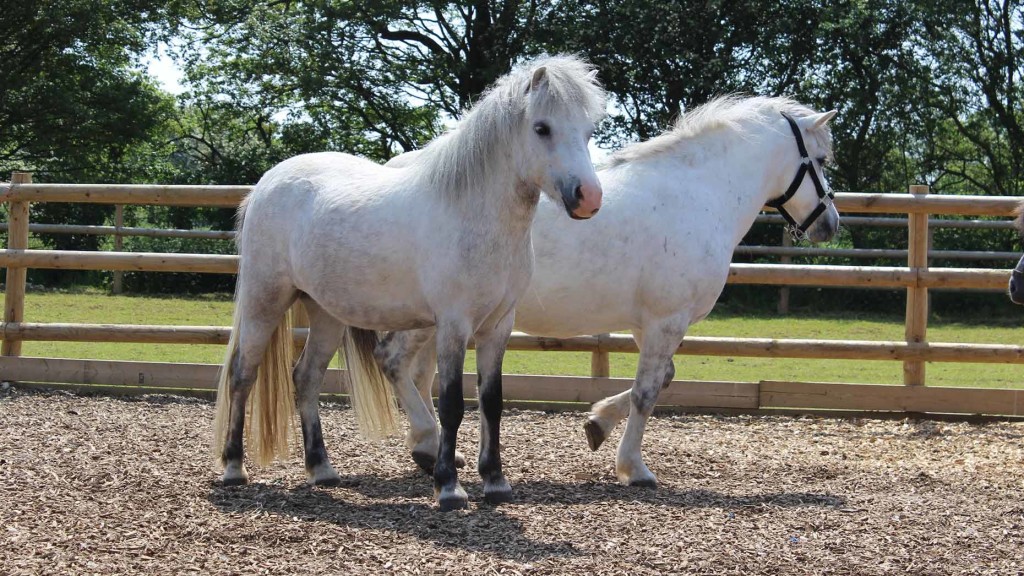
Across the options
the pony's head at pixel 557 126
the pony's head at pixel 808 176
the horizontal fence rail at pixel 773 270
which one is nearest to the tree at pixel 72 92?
the horizontal fence rail at pixel 773 270

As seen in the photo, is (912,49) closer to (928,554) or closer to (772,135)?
(772,135)

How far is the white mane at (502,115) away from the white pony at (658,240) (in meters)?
0.96

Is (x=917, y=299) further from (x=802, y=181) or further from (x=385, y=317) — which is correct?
(x=385, y=317)

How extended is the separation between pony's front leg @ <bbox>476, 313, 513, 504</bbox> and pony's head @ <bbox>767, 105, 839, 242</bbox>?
1.98m

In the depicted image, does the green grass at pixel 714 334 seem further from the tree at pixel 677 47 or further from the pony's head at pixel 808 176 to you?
the tree at pixel 677 47

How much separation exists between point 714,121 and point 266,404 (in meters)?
2.70

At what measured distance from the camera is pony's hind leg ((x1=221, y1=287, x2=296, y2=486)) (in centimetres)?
475

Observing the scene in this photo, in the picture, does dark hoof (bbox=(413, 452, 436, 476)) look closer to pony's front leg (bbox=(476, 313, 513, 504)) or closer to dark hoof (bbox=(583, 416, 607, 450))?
pony's front leg (bbox=(476, 313, 513, 504))

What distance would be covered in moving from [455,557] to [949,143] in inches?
741

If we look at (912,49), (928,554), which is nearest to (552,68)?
(928,554)

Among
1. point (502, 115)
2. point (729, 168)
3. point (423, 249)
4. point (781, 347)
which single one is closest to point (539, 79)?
point (502, 115)

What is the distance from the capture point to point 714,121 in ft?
17.7

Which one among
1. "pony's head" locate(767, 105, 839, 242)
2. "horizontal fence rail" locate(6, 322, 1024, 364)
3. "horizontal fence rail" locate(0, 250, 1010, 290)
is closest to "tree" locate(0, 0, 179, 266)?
"horizontal fence rail" locate(0, 250, 1010, 290)

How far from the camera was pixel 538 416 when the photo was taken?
6906mm
